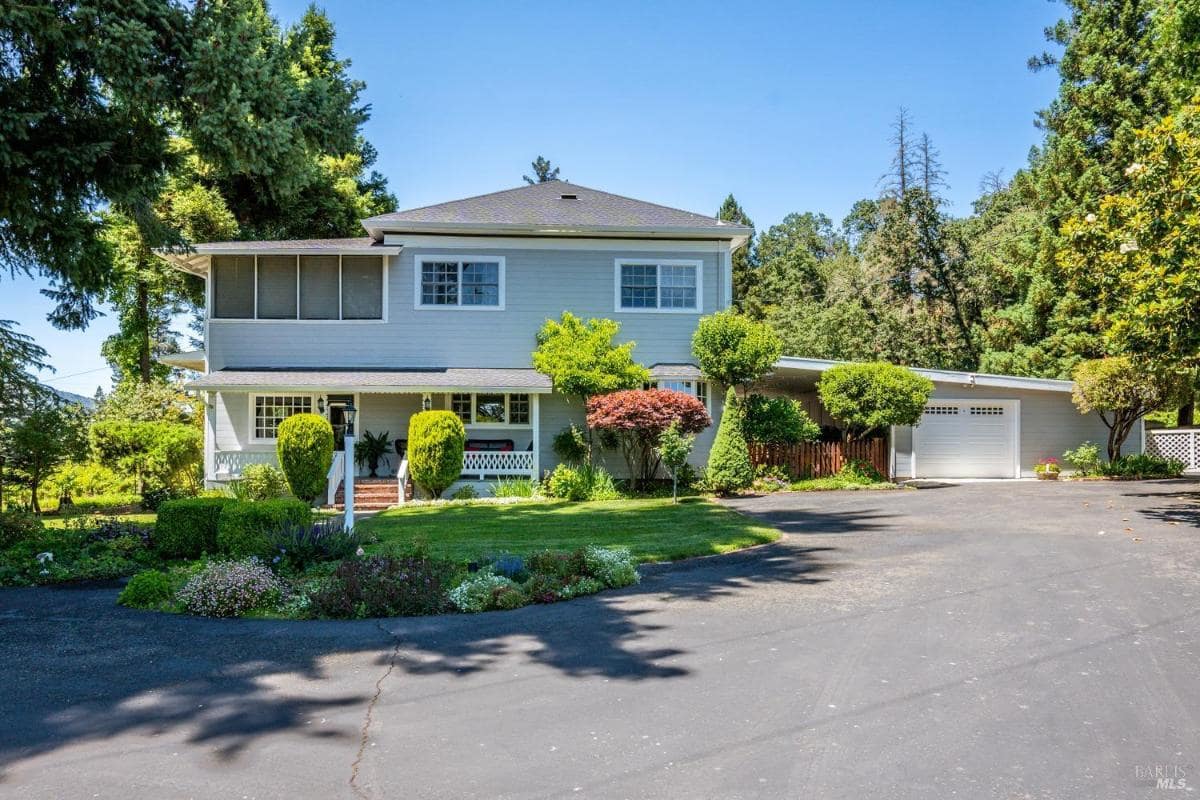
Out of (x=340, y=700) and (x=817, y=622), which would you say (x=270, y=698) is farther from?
(x=817, y=622)

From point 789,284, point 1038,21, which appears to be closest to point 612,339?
point 1038,21

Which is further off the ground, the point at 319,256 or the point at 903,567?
the point at 319,256

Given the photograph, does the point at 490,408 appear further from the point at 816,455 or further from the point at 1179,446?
the point at 1179,446

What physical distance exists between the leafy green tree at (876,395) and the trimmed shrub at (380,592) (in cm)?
1344

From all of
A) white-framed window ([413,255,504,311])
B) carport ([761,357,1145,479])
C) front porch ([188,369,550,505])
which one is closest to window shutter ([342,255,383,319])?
white-framed window ([413,255,504,311])

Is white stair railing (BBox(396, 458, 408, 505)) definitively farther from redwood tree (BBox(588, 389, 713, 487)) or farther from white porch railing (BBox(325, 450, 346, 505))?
redwood tree (BBox(588, 389, 713, 487))

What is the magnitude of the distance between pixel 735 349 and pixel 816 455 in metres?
3.52

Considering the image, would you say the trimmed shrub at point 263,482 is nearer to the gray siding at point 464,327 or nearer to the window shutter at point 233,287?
the gray siding at point 464,327

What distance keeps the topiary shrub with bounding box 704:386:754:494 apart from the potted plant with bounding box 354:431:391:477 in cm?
769

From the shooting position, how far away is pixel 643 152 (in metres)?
20.1

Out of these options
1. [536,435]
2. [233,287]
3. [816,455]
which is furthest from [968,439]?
[233,287]

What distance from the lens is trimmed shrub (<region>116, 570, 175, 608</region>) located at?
7707 millimetres

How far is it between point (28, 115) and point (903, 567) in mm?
11368

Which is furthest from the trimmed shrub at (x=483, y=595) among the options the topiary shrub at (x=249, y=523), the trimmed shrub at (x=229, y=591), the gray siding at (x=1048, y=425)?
the gray siding at (x=1048, y=425)
